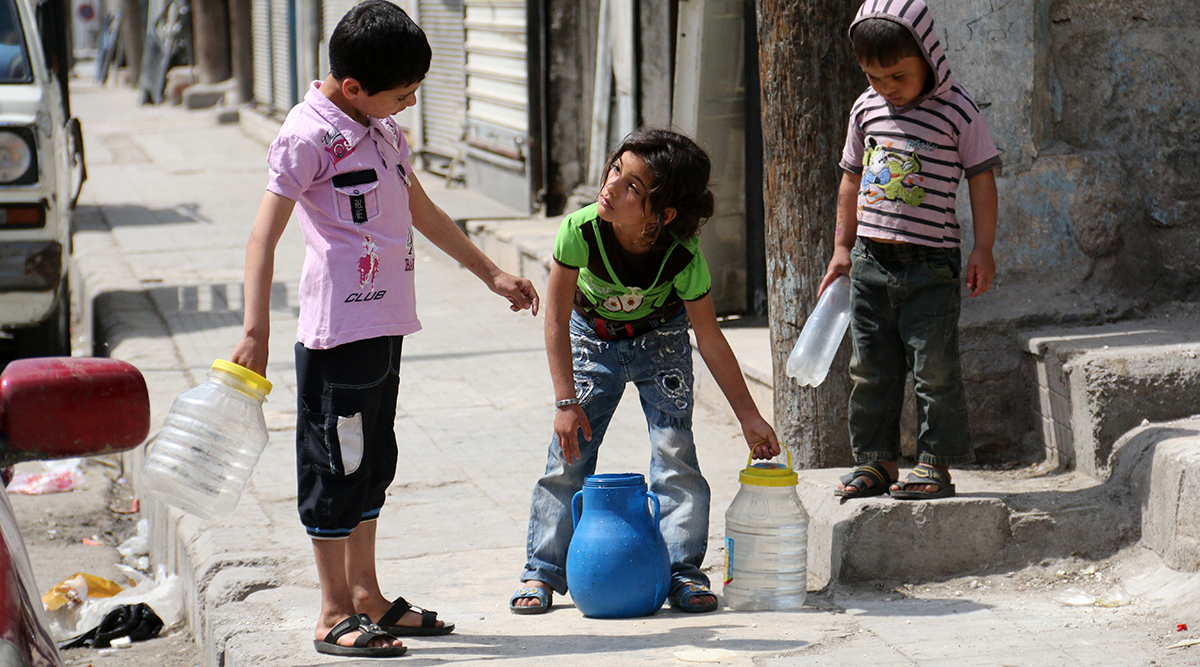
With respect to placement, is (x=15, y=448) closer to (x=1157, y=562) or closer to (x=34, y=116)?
(x=1157, y=562)

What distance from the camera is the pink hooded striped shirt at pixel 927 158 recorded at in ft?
12.0

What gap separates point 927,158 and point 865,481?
0.94 m

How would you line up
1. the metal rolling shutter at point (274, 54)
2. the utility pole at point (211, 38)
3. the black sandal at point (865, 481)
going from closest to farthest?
the black sandal at point (865, 481)
the metal rolling shutter at point (274, 54)
the utility pole at point (211, 38)

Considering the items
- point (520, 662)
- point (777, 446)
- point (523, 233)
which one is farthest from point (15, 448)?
point (523, 233)

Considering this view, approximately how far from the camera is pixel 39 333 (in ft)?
23.1

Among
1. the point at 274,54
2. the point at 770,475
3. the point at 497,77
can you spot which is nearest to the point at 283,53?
the point at 274,54

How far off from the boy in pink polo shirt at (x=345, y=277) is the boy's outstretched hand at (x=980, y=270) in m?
1.56

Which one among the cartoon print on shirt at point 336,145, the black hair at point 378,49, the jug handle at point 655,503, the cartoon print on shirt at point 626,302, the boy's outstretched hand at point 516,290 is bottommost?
the jug handle at point 655,503

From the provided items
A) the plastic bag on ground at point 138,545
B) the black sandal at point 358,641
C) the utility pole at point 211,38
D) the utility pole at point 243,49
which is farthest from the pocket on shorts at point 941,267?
the utility pole at point 211,38

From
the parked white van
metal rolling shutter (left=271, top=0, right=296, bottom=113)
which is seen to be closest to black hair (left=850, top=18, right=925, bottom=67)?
the parked white van

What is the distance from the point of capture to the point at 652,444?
358 cm

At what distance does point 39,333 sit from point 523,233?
3114 millimetres

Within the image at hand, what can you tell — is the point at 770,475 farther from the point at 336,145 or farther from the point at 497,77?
the point at 497,77

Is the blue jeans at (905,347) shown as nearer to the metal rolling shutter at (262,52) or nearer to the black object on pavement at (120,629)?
the black object on pavement at (120,629)
